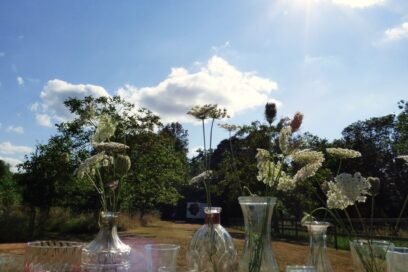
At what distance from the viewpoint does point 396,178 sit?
73.4ft

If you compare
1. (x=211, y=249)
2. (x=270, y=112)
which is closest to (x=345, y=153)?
(x=270, y=112)

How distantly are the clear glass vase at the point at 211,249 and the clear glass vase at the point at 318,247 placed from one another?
→ 0.22 m

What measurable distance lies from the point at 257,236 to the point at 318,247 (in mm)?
237

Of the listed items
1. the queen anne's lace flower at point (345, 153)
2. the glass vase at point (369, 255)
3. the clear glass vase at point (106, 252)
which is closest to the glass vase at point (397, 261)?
the glass vase at point (369, 255)

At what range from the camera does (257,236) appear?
1.08m

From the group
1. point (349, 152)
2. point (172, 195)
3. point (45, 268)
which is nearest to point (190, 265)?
point (45, 268)

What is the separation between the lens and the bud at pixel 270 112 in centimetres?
107

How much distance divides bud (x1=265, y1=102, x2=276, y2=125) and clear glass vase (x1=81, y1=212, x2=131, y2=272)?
21.4 inches

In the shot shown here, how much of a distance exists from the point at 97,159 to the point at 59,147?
13743mm

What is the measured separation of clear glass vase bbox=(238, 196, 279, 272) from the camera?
1.06 meters

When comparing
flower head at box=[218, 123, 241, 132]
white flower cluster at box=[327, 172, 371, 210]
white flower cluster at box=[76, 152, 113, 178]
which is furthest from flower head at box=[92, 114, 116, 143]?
white flower cluster at box=[327, 172, 371, 210]

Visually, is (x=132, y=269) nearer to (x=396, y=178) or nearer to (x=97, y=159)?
(x=97, y=159)

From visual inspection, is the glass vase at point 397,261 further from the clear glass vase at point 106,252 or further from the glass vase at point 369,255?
the clear glass vase at point 106,252

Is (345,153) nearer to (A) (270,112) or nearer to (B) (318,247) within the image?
(A) (270,112)
